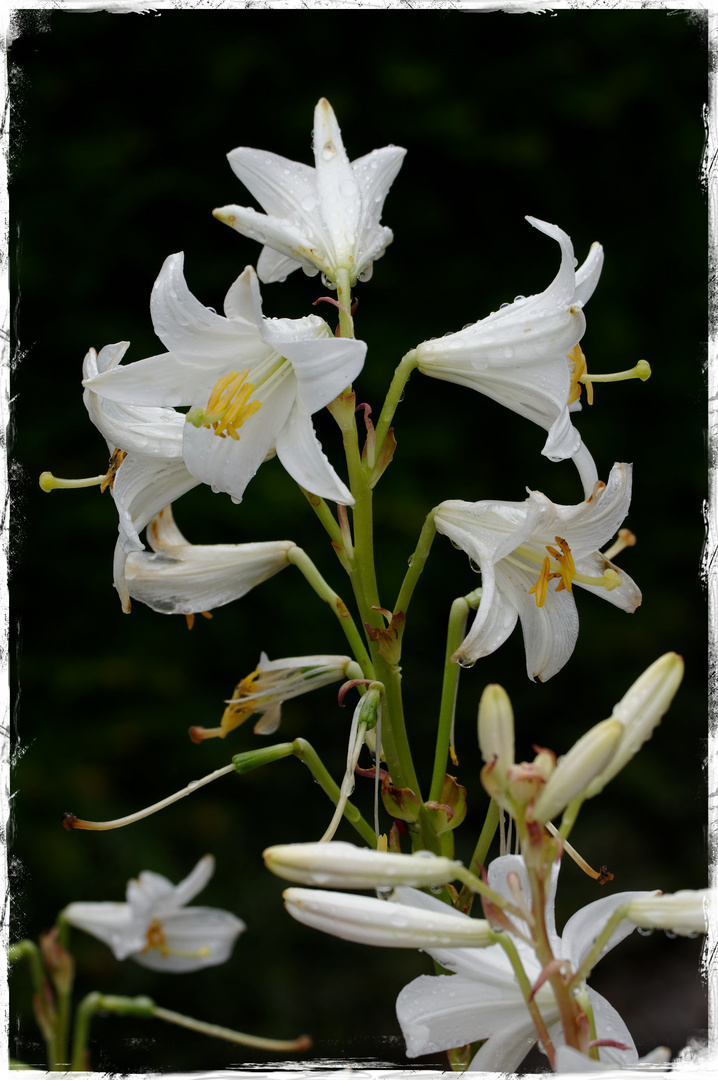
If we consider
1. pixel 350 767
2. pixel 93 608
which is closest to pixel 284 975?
pixel 93 608

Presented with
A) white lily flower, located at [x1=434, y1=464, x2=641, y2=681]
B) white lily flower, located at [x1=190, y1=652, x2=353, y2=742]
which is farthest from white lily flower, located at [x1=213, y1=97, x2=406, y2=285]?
white lily flower, located at [x1=190, y1=652, x2=353, y2=742]

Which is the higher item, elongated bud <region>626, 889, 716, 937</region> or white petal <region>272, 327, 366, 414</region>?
white petal <region>272, 327, 366, 414</region>

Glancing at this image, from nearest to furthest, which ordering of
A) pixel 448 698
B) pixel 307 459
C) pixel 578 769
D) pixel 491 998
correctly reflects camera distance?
pixel 578 769
pixel 491 998
pixel 307 459
pixel 448 698

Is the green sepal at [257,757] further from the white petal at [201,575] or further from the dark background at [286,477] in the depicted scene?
the dark background at [286,477]

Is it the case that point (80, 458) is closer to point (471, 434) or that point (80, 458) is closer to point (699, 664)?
point (471, 434)

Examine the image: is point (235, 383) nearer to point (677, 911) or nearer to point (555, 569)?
point (555, 569)

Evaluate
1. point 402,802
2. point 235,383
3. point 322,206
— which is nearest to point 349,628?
point 402,802

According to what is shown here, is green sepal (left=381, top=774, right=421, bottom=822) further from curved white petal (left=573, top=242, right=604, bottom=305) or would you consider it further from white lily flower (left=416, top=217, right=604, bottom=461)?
curved white petal (left=573, top=242, right=604, bottom=305)
